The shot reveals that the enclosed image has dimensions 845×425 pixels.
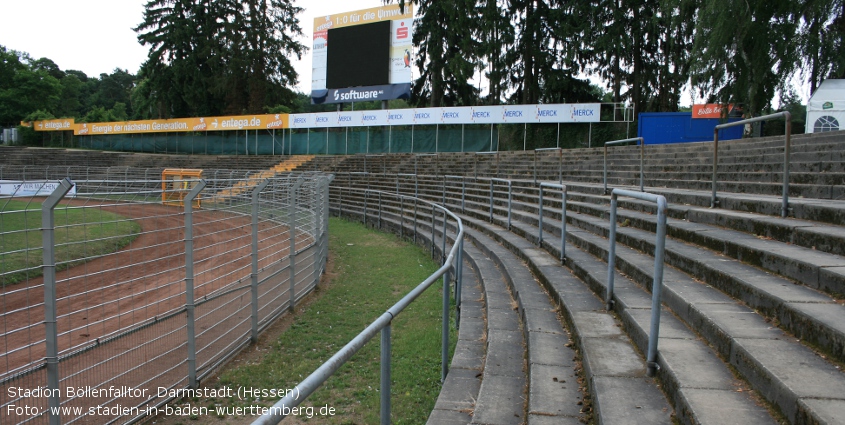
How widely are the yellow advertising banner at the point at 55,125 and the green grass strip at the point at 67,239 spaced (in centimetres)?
3872

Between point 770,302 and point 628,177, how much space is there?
9328 mm

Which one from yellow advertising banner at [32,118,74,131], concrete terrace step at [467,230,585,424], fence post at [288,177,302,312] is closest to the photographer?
concrete terrace step at [467,230,585,424]

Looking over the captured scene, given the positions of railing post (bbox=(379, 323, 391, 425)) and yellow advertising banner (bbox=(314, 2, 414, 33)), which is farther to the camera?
yellow advertising banner (bbox=(314, 2, 414, 33))

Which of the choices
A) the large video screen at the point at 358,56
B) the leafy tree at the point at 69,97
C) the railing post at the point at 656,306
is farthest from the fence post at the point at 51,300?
the leafy tree at the point at 69,97

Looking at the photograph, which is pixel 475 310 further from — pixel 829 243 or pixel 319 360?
pixel 829 243

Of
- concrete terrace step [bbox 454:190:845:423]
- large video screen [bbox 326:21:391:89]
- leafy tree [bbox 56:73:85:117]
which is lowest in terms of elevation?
concrete terrace step [bbox 454:190:845:423]

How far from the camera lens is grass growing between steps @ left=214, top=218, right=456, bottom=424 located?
13.6 ft

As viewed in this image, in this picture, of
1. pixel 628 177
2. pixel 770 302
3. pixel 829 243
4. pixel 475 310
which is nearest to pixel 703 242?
pixel 829 243

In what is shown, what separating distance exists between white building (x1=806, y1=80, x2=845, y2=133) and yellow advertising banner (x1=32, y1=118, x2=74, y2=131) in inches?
1989

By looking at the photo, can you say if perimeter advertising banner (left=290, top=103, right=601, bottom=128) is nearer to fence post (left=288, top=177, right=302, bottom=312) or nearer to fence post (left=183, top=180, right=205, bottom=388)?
fence post (left=288, top=177, right=302, bottom=312)

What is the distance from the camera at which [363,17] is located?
108 ft

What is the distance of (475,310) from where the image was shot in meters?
5.77

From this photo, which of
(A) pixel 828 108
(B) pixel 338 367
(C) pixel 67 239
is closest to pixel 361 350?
(B) pixel 338 367

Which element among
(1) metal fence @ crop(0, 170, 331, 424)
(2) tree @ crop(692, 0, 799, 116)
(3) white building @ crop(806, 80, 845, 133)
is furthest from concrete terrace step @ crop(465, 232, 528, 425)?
(2) tree @ crop(692, 0, 799, 116)
